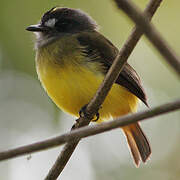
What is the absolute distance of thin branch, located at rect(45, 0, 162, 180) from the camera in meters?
2.23

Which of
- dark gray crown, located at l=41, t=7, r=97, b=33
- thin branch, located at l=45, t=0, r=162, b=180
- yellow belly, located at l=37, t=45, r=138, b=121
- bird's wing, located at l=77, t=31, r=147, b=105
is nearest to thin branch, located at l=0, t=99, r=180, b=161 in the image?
thin branch, located at l=45, t=0, r=162, b=180

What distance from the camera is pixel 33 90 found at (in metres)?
6.64

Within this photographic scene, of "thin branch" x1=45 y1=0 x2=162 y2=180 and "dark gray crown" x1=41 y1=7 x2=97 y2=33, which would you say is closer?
"thin branch" x1=45 y1=0 x2=162 y2=180

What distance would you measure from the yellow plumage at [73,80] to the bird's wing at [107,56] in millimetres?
77

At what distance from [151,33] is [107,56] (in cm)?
279

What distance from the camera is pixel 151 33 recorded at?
1.39 metres

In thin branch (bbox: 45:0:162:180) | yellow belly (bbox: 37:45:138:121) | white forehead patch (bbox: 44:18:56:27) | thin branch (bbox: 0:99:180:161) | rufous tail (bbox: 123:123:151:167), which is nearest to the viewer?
thin branch (bbox: 0:99:180:161)

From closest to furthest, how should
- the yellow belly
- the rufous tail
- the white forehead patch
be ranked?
the yellow belly < the rufous tail < the white forehead patch

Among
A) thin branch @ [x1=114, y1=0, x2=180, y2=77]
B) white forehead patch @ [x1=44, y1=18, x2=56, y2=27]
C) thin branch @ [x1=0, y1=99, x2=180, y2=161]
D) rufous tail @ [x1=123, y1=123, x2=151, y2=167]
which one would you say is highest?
thin branch @ [x1=114, y1=0, x2=180, y2=77]

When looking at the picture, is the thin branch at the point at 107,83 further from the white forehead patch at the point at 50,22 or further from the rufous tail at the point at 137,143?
the white forehead patch at the point at 50,22

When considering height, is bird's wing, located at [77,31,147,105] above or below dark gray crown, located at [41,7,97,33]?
above

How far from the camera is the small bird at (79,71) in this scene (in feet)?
12.5

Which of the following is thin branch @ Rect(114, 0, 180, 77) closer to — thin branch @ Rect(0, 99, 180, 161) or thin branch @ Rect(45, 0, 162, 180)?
thin branch @ Rect(0, 99, 180, 161)

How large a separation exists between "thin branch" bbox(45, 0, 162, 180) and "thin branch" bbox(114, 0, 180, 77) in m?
0.73
